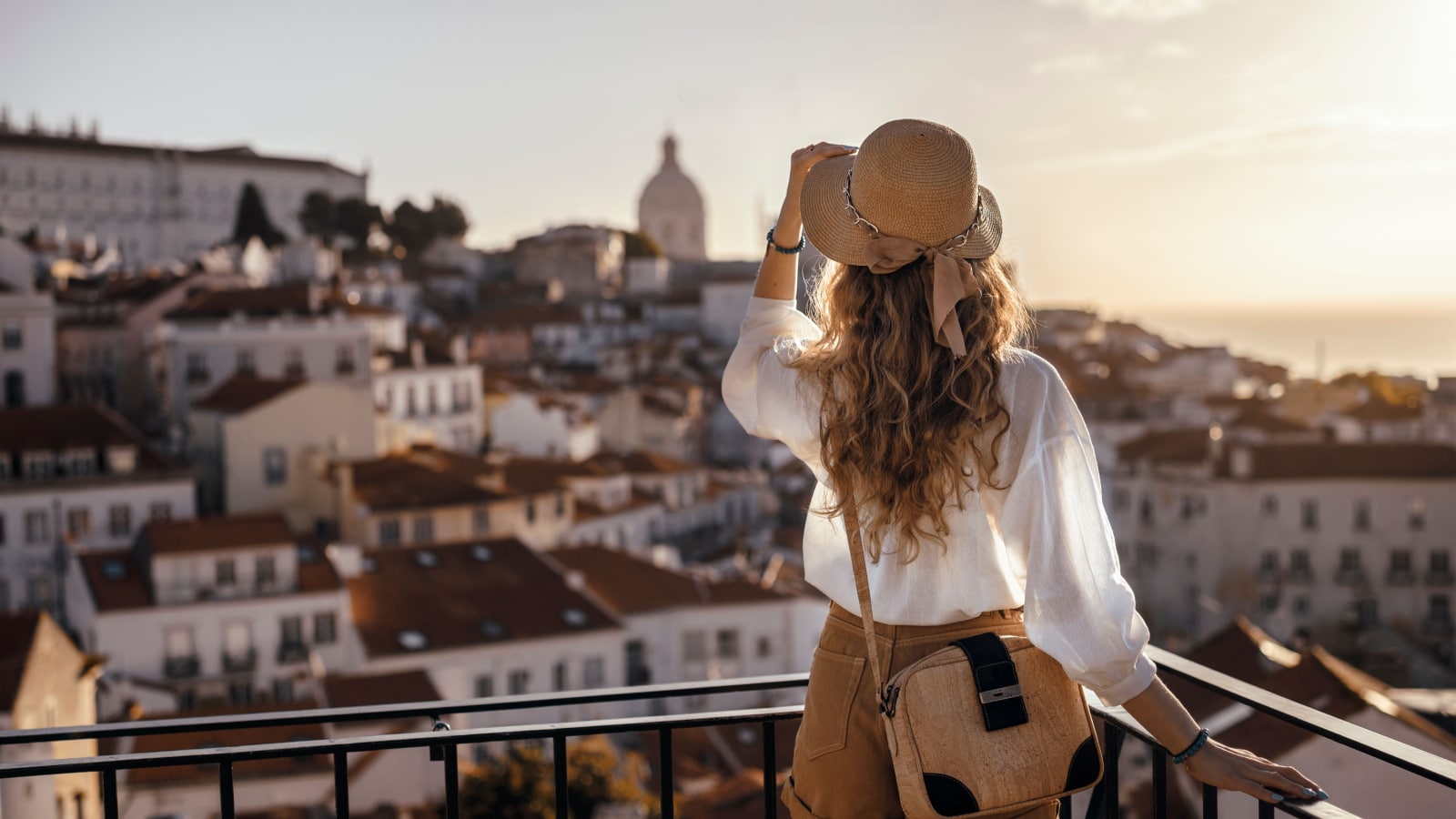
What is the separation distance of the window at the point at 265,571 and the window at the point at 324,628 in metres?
1.03

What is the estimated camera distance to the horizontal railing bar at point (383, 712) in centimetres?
245

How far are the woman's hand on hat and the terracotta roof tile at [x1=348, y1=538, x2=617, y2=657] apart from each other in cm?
2103

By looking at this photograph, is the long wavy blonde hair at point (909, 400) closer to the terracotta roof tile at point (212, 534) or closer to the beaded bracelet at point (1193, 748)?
the beaded bracelet at point (1193, 748)

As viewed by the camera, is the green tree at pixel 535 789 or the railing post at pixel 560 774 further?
the green tree at pixel 535 789

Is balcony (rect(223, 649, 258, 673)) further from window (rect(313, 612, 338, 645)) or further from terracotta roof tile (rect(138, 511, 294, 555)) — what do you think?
terracotta roof tile (rect(138, 511, 294, 555))

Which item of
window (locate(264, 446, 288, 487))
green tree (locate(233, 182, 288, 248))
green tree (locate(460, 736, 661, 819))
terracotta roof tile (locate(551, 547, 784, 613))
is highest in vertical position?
green tree (locate(233, 182, 288, 248))

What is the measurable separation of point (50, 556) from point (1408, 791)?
960 inches

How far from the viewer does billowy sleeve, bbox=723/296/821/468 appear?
2.27 metres

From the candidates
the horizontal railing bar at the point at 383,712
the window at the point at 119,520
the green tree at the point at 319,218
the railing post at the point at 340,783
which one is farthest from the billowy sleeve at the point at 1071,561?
the green tree at the point at 319,218

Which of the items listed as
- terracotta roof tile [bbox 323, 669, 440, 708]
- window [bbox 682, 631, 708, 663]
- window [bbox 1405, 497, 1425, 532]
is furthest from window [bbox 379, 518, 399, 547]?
window [bbox 1405, 497, 1425, 532]

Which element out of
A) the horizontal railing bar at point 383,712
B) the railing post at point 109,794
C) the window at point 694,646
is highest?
the horizontal railing bar at point 383,712

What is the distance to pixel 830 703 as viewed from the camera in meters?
2.16

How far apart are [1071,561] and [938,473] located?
240 millimetres

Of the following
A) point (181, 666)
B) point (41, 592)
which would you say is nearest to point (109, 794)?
point (181, 666)
